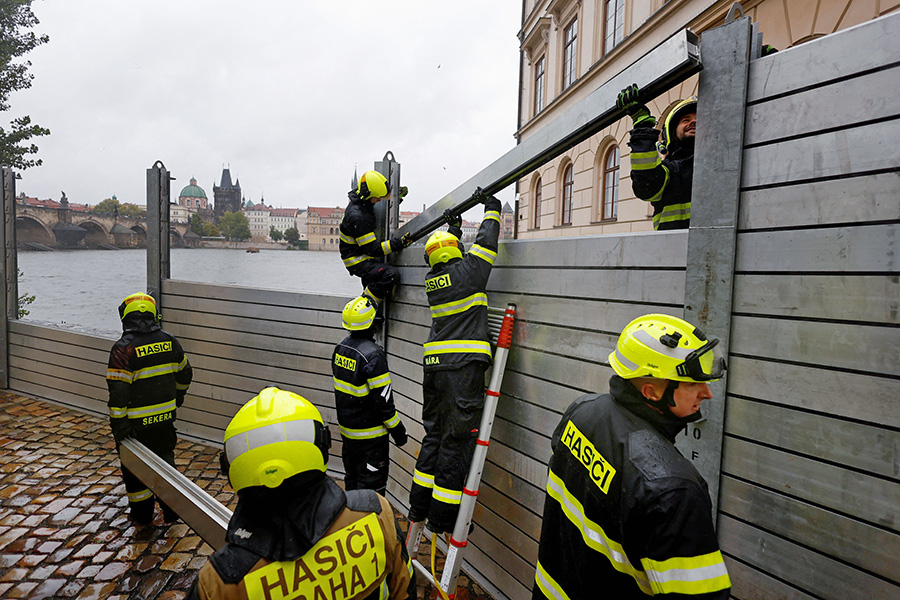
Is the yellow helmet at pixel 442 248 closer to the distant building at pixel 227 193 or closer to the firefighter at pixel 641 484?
the firefighter at pixel 641 484

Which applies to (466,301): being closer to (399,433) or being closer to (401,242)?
(399,433)

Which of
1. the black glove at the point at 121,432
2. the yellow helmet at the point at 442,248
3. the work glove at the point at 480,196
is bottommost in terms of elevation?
the black glove at the point at 121,432

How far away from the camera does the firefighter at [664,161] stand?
267cm

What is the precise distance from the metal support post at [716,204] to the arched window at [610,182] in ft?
Result: 35.5

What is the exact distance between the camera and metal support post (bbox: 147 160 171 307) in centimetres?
675

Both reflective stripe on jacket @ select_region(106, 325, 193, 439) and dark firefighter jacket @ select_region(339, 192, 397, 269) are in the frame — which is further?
dark firefighter jacket @ select_region(339, 192, 397, 269)

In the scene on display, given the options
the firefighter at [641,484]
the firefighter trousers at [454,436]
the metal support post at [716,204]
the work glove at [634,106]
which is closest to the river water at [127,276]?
the firefighter trousers at [454,436]

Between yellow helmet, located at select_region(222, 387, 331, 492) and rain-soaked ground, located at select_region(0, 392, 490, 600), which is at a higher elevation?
yellow helmet, located at select_region(222, 387, 331, 492)

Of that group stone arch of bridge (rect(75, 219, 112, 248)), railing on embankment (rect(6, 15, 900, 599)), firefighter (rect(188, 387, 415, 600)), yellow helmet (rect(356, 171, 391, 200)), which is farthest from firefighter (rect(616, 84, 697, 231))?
stone arch of bridge (rect(75, 219, 112, 248))

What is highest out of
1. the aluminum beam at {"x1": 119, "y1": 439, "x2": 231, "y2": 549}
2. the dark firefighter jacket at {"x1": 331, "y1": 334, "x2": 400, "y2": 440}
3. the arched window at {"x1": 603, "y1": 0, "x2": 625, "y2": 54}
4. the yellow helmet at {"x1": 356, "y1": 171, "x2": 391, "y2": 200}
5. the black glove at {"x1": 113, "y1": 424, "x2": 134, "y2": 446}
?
the arched window at {"x1": 603, "y1": 0, "x2": 625, "y2": 54}

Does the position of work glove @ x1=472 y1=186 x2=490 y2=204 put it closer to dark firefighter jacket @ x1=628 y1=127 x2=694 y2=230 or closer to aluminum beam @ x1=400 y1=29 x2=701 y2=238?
aluminum beam @ x1=400 y1=29 x2=701 y2=238

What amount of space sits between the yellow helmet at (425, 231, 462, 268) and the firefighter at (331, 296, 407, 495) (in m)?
0.87

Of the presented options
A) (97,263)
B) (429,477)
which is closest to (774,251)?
(429,477)

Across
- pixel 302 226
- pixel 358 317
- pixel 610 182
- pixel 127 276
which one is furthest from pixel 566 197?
pixel 358 317
